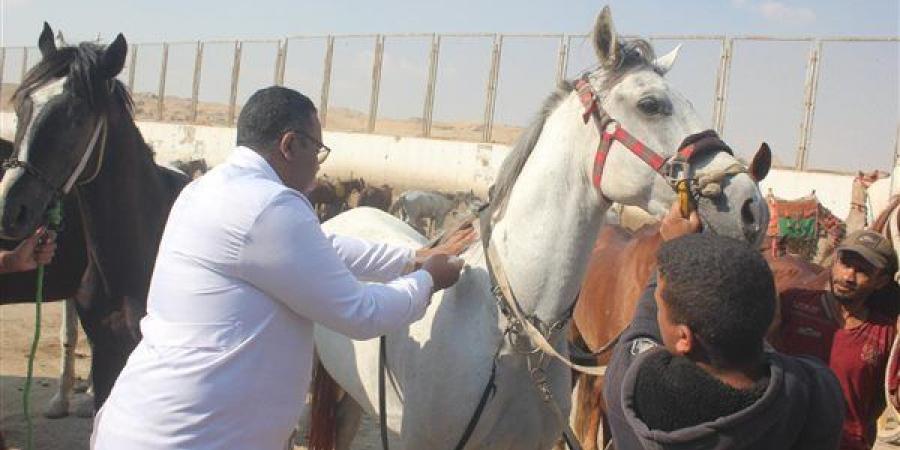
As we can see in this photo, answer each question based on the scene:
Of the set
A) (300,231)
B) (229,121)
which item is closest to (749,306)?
(300,231)

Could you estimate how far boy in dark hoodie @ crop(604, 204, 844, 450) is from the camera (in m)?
1.34

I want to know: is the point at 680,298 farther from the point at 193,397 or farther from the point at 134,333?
the point at 134,333

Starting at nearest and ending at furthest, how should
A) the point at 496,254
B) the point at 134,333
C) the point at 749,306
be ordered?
the point at 749,306
the point at 496,254
the point at 134,333

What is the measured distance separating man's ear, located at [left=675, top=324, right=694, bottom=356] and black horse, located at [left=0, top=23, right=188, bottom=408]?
101 inches

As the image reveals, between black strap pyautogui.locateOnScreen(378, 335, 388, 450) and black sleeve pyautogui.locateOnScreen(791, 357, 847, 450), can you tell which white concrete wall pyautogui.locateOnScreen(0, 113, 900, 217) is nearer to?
black strap pyautogui.locateOnScreen(378, 335, 388, 450)

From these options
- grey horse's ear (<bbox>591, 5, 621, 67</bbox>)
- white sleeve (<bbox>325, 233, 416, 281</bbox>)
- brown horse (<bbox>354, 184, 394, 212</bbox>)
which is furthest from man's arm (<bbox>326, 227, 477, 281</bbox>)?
brown horse (<bbox>354, 184, 394, 212</bbox>)

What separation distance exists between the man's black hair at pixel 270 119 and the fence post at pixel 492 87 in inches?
631

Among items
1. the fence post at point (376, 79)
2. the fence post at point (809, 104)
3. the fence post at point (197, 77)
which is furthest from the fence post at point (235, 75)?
the fence post at point (809, 104)

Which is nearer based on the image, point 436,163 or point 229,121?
point 436,163

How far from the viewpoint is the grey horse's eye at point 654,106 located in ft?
7.84

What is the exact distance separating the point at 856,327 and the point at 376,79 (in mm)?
18337

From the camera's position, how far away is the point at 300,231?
5.55 ft

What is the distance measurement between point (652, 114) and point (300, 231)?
1286 millimetres

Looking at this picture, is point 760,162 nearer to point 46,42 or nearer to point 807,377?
point 807,377
